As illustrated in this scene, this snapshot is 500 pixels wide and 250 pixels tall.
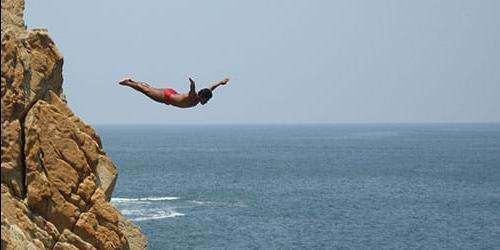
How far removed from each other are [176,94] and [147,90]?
789 millimetres

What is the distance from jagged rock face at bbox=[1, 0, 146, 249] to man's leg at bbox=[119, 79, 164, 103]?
2.61m

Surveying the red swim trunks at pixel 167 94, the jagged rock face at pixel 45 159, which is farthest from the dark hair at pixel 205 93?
the jagged rock face at pixel 45 159

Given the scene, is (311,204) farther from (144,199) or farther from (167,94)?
(167,94)

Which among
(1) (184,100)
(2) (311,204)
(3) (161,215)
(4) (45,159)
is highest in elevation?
(1) (184,100)

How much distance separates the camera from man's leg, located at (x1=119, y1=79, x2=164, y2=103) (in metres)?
12.9

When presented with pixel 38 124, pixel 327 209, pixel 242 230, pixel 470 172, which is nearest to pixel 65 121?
pixel 38 124

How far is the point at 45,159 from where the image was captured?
1551 centimetres

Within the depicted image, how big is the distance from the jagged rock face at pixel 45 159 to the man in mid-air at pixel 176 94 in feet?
8.68

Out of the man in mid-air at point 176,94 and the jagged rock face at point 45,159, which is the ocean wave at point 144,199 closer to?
the jagged rock face at point 45,159

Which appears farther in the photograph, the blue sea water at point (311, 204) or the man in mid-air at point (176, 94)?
the blue sea water at point (311, 204)

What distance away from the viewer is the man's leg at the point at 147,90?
12.9 meters

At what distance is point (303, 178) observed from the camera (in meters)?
125

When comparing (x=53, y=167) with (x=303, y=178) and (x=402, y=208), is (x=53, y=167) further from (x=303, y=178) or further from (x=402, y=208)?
(x=303, y=178)

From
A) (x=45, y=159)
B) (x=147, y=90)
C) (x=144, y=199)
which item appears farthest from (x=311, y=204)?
(x=147, y=90)
